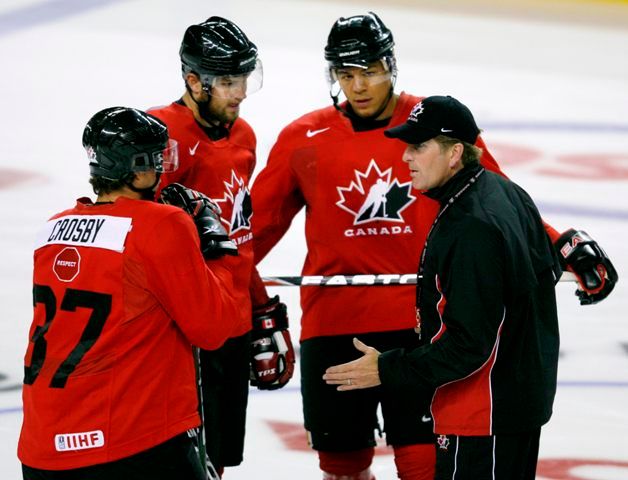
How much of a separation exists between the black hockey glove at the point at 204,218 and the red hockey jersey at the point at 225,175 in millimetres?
367

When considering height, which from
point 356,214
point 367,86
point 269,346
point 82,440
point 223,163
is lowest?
point 269,346

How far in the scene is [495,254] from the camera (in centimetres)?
302

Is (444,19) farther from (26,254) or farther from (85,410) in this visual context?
(85,410)

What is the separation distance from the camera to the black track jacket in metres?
3.02

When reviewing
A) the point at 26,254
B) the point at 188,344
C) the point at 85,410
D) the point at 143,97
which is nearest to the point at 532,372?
the point at 188,344

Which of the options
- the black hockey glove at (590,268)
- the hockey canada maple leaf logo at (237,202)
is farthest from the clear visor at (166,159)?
the black hockey glove at (590,268)

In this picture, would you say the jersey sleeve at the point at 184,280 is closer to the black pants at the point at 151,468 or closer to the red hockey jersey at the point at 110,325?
the red hockey jersey at the point at 110,325

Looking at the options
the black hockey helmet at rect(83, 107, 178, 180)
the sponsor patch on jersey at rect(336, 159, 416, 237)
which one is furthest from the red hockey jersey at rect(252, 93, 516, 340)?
the black hockey helmet at rect(83, 107, 178, 180)

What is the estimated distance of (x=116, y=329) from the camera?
295cm

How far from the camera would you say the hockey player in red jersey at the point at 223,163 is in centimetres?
375

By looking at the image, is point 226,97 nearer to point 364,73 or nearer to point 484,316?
point 364,73

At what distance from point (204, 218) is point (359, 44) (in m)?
0.94

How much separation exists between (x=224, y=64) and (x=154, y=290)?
38.1 inches

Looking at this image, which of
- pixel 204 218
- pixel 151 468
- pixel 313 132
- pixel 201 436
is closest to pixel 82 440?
pixel 151 468
